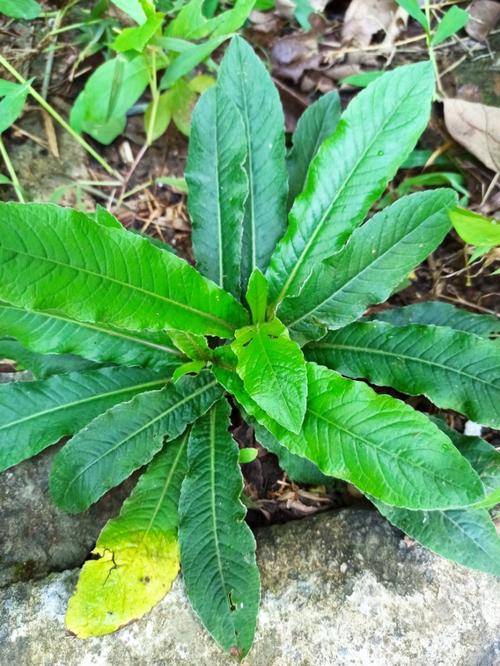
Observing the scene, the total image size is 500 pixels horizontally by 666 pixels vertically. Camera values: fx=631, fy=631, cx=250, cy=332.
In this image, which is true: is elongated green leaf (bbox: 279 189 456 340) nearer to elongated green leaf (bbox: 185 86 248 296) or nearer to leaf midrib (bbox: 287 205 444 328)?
leaf midrib (bbox: 287 205 444 328)

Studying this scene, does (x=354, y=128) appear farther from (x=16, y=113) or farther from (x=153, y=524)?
(x=153, y=524)

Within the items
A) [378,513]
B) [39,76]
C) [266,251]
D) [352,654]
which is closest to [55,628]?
[352,654]

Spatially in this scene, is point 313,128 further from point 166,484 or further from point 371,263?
point 166,484

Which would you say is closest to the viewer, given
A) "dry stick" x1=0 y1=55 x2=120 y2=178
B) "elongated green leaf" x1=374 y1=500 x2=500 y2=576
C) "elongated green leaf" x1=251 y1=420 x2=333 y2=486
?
"elongated green leaf" x1=374 y1=500 x2=500 y2=576

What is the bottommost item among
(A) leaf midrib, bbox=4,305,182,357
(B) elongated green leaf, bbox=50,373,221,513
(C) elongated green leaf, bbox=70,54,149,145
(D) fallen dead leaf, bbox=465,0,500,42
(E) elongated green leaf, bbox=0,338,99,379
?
(B) elongated green leaf, bbox=50,373,221,513

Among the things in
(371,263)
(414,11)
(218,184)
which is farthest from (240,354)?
(414,11)

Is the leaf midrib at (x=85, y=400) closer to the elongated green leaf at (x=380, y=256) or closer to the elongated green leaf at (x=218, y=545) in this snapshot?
the elongated green leaf at (x=218, y=545)

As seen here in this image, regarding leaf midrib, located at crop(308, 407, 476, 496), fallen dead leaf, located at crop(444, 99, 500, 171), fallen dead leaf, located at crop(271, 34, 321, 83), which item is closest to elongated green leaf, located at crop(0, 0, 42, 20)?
fallen dead leaf, located at crop(271, 34, 321, 83)
